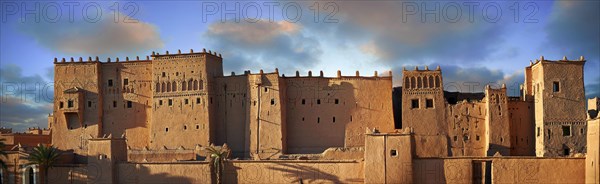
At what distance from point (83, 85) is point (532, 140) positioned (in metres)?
34.8

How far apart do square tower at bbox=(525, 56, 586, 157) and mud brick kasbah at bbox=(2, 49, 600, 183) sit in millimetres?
68

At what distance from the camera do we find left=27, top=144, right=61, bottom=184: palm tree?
4753 centimetres

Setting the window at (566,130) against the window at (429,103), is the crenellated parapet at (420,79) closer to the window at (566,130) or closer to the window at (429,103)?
the window at (429,103)

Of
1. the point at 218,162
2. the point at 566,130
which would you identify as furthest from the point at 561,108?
the point at 218,162

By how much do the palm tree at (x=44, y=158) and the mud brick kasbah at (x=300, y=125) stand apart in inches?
28.3

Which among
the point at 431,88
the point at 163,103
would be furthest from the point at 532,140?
the point at 163,103

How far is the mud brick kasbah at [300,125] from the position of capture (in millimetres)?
42000

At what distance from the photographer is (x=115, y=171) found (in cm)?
Result: 4669

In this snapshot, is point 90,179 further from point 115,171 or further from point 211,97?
point 211,97

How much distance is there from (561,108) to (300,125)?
18.6m

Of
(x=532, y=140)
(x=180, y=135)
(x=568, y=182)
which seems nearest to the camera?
(x=568, y=182)

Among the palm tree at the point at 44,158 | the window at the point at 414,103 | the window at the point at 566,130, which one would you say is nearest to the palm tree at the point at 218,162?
the palm tree at the point at 44,158

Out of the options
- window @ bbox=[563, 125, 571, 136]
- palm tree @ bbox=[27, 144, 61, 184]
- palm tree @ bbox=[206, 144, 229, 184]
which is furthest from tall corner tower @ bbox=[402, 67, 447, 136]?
palm tree @ bbox=[27, 144, 61, 184]

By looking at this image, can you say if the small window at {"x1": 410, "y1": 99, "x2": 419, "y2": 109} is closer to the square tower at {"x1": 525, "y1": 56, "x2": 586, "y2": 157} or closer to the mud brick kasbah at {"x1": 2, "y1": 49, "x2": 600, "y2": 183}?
the mud brick kasbah at {"x1": 2, "y1": 49, "x2": 600, "y2": 183}
